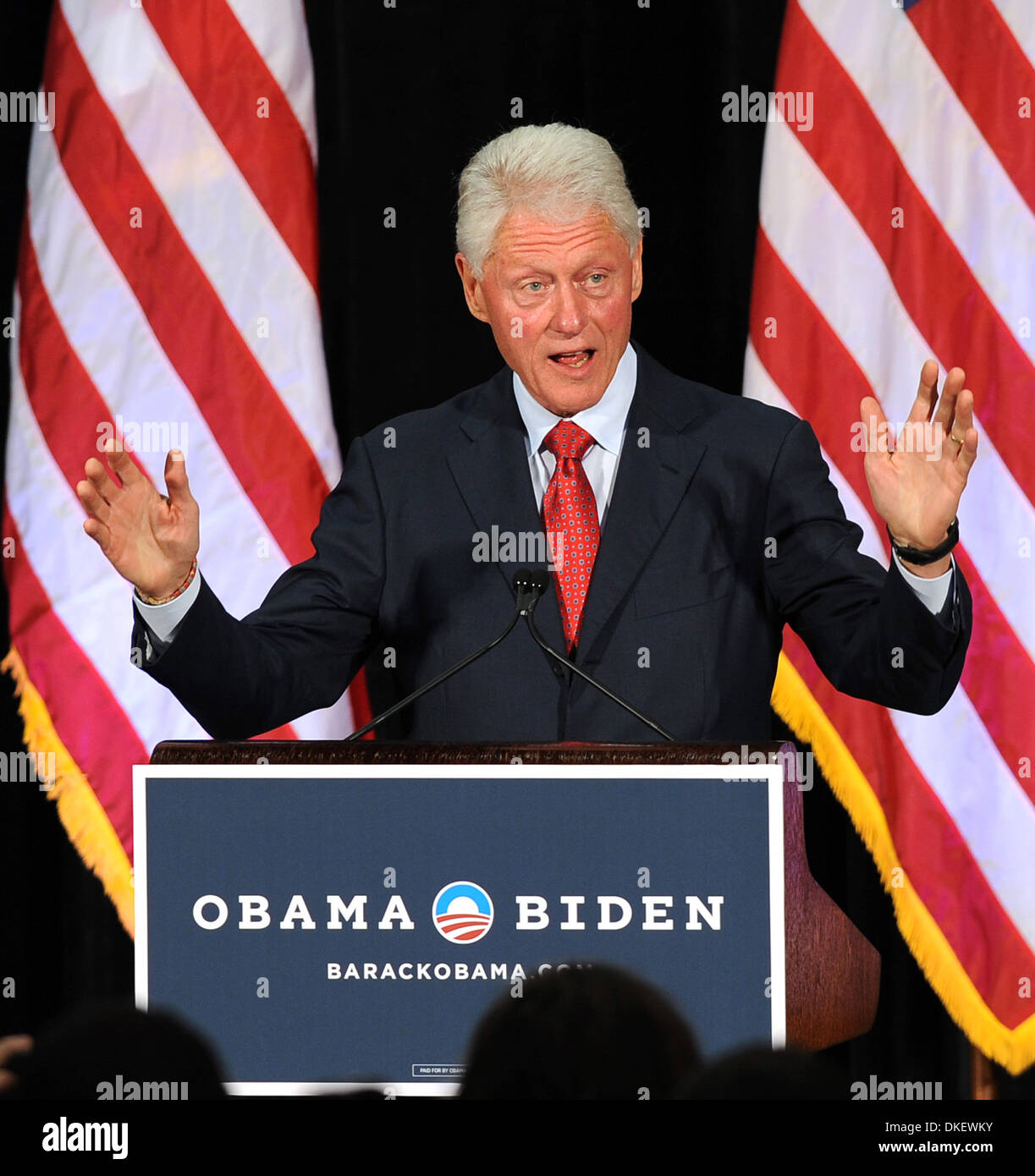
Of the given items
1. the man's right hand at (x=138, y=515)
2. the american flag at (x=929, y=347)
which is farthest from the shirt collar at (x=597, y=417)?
the american flag at (x=929, y=347)

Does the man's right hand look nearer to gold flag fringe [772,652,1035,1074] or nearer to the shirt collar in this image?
the shirt collar

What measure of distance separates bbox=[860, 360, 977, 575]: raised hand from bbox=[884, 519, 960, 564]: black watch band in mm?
18

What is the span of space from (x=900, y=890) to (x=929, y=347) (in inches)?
43.8

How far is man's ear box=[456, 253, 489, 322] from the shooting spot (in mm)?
2617

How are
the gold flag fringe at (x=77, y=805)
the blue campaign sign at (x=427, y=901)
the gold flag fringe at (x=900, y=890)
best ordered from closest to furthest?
the blue campaign sign at (x=427, y=901)
the gold flag fringe at (x=900, y=890)
the gold flag fringe at (x=77, y=805)

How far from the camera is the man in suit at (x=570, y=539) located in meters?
2.29

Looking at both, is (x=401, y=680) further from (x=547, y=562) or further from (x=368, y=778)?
(x=368, y=778)

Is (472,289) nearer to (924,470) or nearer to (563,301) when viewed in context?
(563,301)

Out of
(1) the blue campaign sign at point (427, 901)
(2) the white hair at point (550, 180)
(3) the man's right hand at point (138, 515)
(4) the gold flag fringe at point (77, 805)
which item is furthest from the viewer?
(4) the gold flag fringe at point (77, 805)

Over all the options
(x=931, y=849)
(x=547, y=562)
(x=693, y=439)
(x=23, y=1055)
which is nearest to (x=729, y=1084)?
(x=23, y=1055)

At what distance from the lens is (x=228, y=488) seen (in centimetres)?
347

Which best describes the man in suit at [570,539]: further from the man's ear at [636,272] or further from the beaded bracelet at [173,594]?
the beaded bracelet at [173,594]

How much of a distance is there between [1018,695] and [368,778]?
6.64 feet

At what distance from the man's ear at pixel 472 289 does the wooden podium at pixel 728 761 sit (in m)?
1.10
